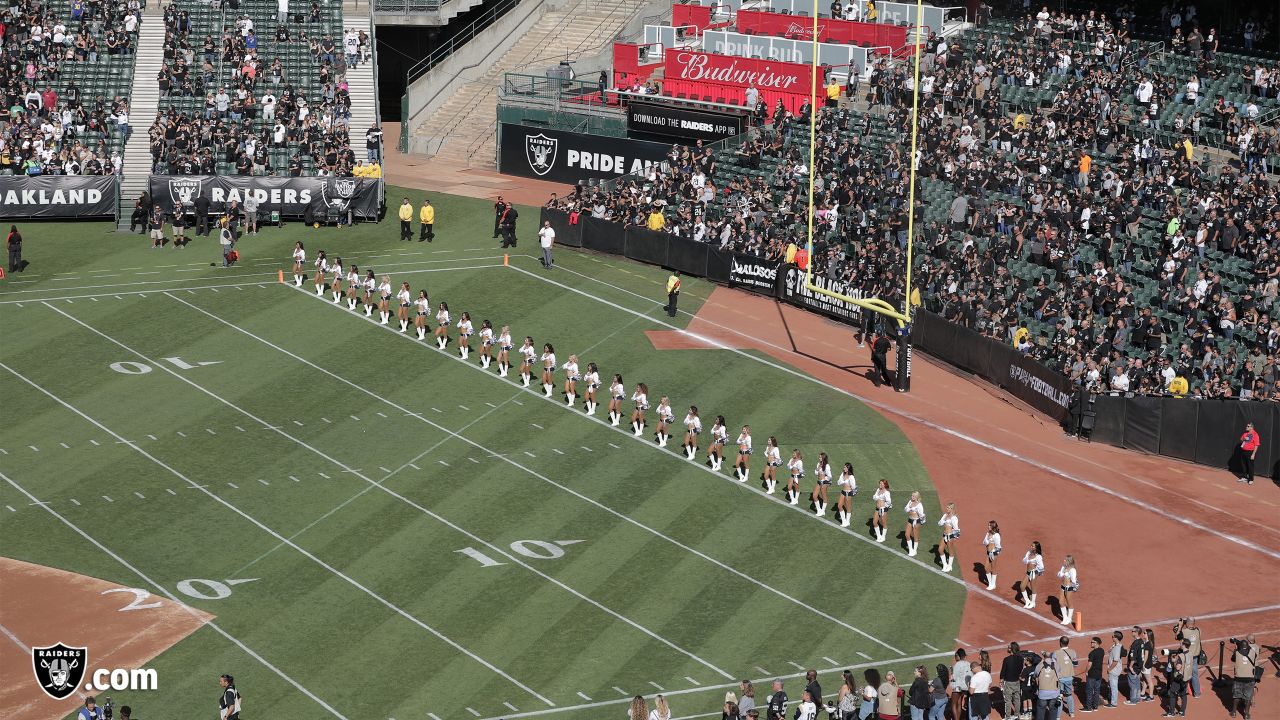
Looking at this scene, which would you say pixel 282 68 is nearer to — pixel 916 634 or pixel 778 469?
pixel 778 469

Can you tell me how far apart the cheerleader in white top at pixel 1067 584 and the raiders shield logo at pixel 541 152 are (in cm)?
3257

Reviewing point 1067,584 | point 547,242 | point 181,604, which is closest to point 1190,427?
point 1067,584

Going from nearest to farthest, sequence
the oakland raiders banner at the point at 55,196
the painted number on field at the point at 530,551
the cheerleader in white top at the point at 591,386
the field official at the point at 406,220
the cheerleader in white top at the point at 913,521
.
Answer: the cheerleader in white top at the point at 913,521 → the painted number on field at the point at 530,551 → the cheerleader in white top at the point at 591,386 → the field official at the point at 406,220 → the oakland raiders banner at the point at 55,196

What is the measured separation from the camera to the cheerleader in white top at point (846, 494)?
38.7 m

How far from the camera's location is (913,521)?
37875 mm

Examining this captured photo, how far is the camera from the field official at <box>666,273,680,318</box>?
49906mm

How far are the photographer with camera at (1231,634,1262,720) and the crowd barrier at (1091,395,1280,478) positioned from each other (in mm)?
9813

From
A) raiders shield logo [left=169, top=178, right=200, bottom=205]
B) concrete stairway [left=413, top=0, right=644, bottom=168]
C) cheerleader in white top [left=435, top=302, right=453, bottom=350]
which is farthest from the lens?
concrete stairway [left=413, top=0, right=644, bottom=168]

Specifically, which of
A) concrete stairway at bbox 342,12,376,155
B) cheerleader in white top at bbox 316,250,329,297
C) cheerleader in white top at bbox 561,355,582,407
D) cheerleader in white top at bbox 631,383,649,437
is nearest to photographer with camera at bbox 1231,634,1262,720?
cheerleader in white top at bbox 631,383,649,437

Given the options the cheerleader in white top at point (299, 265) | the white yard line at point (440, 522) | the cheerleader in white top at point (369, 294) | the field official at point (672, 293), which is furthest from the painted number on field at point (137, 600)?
the field official at point (672, 293)

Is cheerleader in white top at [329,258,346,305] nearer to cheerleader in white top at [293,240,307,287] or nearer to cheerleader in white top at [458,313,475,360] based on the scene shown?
cheerleader in white top at [293,240,307,287]

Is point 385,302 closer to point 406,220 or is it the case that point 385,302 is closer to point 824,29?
point 406,220

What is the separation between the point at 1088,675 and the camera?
3253 cm

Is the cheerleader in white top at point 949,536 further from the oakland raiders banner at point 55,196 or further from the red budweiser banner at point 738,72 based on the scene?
the oakland raiders banner at point 55,196
